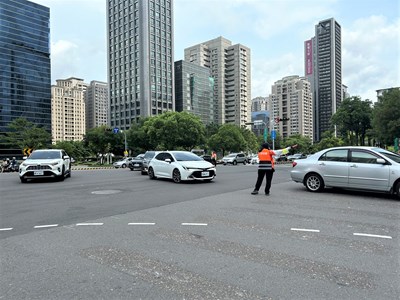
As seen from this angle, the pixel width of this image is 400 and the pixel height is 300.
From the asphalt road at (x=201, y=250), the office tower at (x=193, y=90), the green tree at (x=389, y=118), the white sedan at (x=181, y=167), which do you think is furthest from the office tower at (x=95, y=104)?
the asphalt road at (x=201, y=250)

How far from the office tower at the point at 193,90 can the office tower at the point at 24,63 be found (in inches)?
2060

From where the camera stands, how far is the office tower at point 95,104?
565ft

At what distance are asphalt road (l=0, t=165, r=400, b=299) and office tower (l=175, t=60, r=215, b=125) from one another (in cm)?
12588

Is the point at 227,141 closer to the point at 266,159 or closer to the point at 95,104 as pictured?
the point at 266,159

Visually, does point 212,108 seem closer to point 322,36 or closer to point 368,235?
point 322,36

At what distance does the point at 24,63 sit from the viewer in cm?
11638

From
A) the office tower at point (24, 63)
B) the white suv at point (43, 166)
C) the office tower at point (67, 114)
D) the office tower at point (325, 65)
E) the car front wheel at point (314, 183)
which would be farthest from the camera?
the office tower at point (67, 114)

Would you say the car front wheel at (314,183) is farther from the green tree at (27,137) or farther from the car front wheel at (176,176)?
the green tree at (27,137)

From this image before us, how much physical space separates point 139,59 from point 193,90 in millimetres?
28032

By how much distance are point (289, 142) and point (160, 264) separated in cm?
9961

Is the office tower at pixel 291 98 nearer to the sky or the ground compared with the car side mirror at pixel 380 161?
nearer to the sky

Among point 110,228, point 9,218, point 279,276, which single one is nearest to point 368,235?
point 279,276

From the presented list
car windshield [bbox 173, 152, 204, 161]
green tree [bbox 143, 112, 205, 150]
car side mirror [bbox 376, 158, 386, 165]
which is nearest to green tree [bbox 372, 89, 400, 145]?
car windshield [bbox 173, 152, 204, 161]

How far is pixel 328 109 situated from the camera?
126375 millimetres
